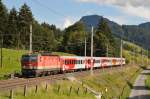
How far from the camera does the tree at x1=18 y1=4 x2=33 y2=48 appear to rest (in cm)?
14312

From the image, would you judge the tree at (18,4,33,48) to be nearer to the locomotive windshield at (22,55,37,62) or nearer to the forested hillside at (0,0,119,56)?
the forested hillside at (0,0,119,56)

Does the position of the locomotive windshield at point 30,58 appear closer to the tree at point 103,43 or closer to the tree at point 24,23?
the tree at point 24,23

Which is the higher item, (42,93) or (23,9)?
(23,9)

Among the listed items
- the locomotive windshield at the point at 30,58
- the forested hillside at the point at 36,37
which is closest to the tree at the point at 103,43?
the forested hillside at the point at 36,37

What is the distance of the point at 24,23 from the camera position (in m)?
144

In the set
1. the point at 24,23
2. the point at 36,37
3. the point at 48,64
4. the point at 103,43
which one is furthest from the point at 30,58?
the point at 103,43

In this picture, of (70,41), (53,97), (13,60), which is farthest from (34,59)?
(70,41)

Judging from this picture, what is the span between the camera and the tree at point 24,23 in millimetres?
143125

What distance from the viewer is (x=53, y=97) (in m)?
42.4

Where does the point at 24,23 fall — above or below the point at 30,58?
above

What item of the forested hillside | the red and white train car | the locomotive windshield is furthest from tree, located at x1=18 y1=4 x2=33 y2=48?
the locomotive windshield

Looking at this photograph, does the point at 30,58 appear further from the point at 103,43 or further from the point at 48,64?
the point at 103,43

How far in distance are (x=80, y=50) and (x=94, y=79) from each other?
352 ft

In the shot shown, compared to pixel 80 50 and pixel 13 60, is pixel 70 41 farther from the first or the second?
pixel 13 60
